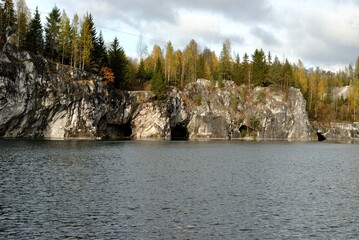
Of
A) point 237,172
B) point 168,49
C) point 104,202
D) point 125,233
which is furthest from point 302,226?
point 168,49

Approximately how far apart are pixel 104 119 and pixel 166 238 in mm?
86712

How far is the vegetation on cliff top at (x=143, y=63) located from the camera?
310 ft

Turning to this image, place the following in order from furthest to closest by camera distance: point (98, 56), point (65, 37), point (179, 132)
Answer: point (179, 132), point (98, 56), point (65, 37)

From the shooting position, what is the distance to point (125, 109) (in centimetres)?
10694

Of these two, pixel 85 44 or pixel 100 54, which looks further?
pixel 100 54

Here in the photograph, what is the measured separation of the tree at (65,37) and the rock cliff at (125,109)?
9057 mm

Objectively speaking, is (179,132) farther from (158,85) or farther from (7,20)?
(7,20)

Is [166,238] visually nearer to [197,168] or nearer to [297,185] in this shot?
[297,185]

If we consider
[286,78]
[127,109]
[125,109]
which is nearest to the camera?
[125,109]

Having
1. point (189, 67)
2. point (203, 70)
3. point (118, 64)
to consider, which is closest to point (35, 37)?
point (118, 64)

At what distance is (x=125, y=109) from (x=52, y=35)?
27.9 m

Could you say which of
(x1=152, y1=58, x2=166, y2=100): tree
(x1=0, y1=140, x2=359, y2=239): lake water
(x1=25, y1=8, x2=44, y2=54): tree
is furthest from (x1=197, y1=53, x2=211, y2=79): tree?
(x1=0, y1=140, x2=359, y2=239): lake water

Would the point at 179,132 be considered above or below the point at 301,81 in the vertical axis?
below

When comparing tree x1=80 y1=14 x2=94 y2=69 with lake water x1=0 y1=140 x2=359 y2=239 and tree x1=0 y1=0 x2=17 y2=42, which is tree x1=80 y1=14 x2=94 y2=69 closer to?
tree x1=0 y1=0 x2=17 y2=42
